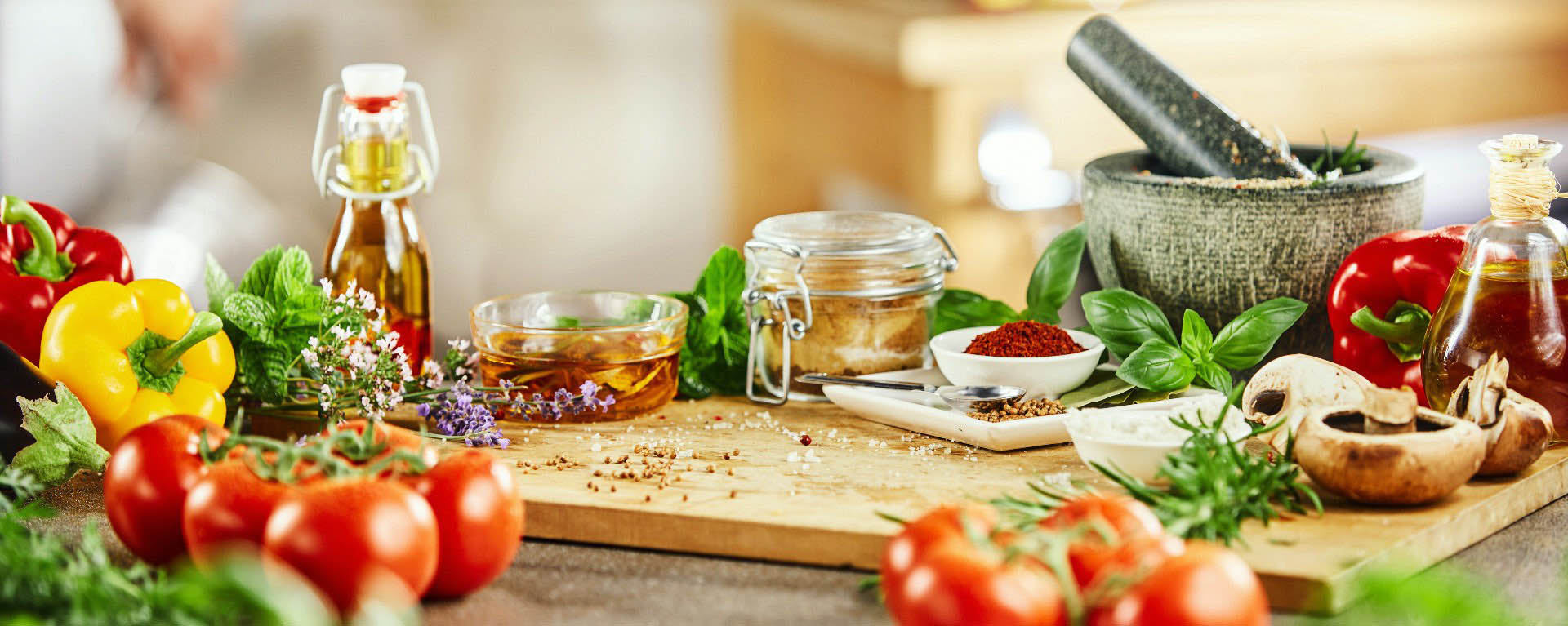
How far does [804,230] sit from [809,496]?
1.25 ft

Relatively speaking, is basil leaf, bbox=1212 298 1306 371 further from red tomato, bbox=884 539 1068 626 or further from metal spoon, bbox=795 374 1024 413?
red tomato, bbox=884 539 1068 626

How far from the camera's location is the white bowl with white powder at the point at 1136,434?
3.28 feet

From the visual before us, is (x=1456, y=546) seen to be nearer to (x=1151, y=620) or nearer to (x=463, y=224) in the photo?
(x=1151, y=620)

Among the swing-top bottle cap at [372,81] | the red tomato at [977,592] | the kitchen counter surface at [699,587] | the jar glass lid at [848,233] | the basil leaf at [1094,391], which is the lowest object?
the kitchen counter surface at [699,587]

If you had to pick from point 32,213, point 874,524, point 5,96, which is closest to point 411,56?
point 5,96

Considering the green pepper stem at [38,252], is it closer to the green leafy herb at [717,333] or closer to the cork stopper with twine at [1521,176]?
the green leafy herb at [717,333]

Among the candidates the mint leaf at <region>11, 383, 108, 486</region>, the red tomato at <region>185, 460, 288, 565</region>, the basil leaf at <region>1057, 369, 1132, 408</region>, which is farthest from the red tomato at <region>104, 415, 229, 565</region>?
the basil leaf at <region>1057, 369, 1132, 408</region>

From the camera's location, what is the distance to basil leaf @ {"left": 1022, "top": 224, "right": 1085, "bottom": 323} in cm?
141

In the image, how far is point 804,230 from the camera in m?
1.35

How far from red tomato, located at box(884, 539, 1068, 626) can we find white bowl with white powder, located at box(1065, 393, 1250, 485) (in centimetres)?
30

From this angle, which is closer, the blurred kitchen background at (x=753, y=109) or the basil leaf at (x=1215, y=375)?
the basil leaf at (x=1215, y=375)

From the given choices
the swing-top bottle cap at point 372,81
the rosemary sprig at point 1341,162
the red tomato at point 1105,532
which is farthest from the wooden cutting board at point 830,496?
the rosemary sprig at point 1341,162

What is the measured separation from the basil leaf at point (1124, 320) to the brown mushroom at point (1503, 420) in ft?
0.92

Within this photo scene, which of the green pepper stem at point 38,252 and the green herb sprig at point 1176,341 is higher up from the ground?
the green pepper stem at point 38,252
